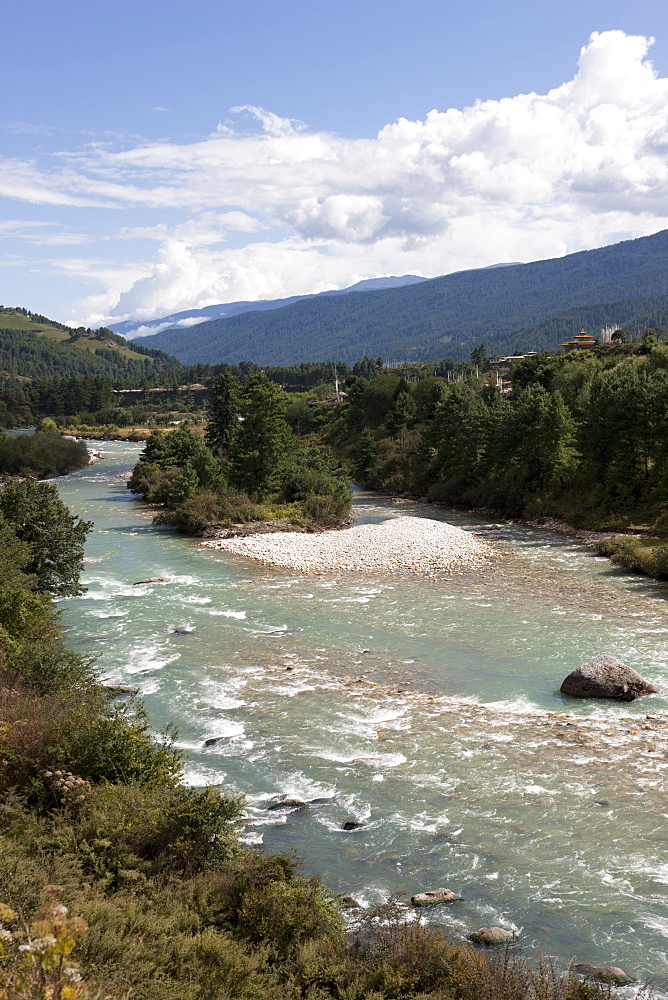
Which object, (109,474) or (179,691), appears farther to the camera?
(109,474)

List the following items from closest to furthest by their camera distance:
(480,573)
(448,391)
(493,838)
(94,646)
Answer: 1. (493,838)
2. (94,646)
3. (480,573)
4. (448,391)

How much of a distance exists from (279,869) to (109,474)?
83.7 meters

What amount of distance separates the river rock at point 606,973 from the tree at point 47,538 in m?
23.8

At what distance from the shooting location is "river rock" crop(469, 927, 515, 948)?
1048 cm

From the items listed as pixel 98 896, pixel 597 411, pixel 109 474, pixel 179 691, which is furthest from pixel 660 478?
pixel 109 474

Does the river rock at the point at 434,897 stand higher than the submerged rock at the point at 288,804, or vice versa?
the submerged rock at the point at 288,804

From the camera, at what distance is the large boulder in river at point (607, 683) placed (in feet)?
67.4

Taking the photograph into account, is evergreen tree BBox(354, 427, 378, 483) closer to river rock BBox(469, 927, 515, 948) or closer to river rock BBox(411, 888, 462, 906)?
river rock BBox(411, 888, 462, 906)

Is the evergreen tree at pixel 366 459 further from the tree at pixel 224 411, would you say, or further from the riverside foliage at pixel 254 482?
the tree at pixel 224 411

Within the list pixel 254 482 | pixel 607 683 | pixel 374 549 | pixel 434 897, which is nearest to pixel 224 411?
pixel 254 482

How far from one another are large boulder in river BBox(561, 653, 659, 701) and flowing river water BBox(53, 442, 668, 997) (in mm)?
566

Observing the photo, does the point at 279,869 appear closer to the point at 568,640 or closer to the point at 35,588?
the point at 568,640

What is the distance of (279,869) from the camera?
10.5 meters

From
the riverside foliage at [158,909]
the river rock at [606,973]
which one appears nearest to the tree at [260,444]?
the riverside foliage at [158,909]
